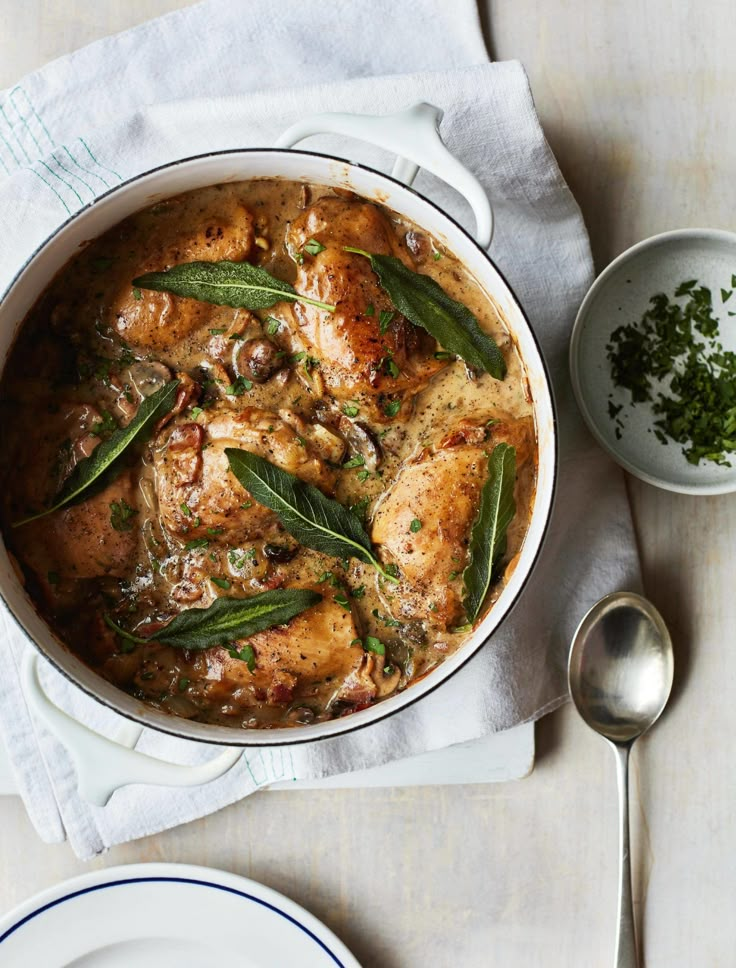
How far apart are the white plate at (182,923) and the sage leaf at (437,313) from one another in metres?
1.59

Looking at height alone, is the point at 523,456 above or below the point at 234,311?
below

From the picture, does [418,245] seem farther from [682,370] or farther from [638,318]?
[682,370]

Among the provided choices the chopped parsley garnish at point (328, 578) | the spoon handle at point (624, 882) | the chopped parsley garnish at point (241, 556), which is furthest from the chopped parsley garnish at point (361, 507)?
the spoon handle at point (624, 882)

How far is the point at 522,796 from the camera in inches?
108

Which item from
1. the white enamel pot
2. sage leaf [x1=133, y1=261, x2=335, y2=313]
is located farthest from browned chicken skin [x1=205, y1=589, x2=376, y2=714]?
sage leaf [x1=133, y1=261, x2=335, y2=313]

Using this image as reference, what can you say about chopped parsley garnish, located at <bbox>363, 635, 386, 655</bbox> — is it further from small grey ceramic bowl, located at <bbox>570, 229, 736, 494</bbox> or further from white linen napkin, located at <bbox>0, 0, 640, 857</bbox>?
small grey ceramic bowl, located at <bbox>570, 229, 736, 494</bbox>

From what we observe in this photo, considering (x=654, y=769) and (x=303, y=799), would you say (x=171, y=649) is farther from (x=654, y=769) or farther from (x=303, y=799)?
(x=654, y=769)

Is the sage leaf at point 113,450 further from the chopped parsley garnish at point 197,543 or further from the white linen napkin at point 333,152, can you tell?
the white linen napkin at point 333,152

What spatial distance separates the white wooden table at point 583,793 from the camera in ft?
8.79

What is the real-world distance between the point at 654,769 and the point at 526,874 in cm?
48

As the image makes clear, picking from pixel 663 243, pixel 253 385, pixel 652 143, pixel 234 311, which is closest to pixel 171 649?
pixel 253 385

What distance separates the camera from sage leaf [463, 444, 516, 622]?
85.8 inches

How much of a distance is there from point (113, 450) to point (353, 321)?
624 mm

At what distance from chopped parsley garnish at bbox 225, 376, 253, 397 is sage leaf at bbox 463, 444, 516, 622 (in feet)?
1.95
